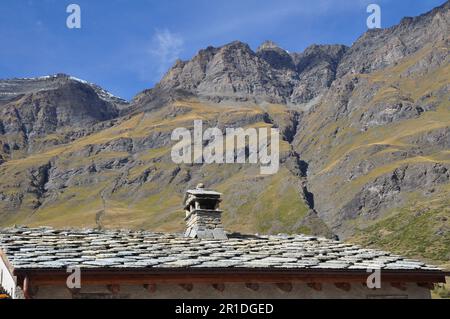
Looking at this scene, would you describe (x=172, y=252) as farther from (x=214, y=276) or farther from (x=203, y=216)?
(x=203, y=216)

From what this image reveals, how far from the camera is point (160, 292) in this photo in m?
12.6

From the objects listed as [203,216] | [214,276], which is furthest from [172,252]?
[203,216]

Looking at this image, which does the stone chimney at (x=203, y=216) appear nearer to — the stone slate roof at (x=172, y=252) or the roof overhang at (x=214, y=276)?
the stone slate roof at (x=172, y=252)

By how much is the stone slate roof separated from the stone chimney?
62cm

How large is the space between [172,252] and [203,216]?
3.75 meters

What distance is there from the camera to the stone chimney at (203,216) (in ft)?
57.4

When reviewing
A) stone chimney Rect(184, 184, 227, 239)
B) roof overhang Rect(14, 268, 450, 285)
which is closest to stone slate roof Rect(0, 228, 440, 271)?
roof overhang Rect(14, 268, 450, 285)

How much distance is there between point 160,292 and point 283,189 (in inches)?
6232

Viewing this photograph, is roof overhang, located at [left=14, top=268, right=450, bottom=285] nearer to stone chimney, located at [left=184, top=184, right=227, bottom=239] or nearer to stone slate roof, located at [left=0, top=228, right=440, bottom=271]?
stone slate roof, located at [left=0, top=228, right=440, bottom=271]

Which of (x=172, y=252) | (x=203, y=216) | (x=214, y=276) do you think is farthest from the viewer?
(x=203, y=216)

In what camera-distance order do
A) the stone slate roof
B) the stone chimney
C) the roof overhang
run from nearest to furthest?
the roof overhang, the stone slate roof, the stone chimney

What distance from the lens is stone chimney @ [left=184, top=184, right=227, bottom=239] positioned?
57.4 feet

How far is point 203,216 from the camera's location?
1798 centimetres
